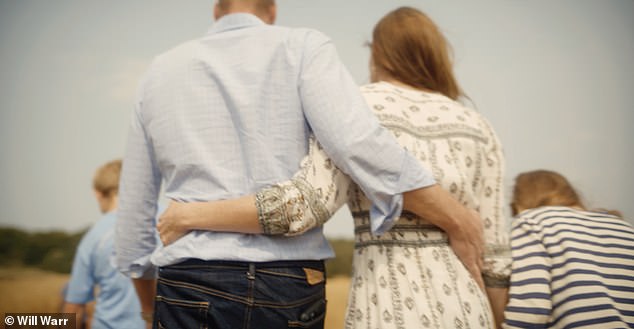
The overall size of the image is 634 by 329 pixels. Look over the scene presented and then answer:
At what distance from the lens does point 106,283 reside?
2.65 m

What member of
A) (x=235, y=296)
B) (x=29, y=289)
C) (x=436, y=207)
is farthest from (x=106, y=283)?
(x=29, y=289)

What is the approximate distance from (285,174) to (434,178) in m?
0.40

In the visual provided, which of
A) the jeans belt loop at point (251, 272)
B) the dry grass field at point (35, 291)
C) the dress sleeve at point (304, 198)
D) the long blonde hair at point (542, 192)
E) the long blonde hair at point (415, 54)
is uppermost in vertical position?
the long blonde hair at point (415, 54)

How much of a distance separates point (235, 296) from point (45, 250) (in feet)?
42.2

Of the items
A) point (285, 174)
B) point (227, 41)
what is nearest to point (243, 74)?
point (227, 41)

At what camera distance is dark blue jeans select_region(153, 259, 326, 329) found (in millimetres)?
1083

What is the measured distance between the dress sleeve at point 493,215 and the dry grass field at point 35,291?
8.55 metres

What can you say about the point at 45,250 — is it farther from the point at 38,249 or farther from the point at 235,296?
the point at 235,296

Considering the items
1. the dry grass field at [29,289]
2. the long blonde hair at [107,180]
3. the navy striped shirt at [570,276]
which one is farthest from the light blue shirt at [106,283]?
the dry grass field at [29,289]

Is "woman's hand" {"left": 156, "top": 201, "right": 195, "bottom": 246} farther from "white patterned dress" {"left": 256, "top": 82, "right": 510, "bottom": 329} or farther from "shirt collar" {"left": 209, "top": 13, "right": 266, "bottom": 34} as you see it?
"shirt collar" {"left": 209, "top": 13, "right": 266, "bottom": 34}

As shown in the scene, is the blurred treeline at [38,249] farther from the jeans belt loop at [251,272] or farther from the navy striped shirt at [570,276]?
the navy striped shirt at [570,276]

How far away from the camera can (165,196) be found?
50.6 inches

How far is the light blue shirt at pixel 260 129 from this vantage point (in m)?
1.12

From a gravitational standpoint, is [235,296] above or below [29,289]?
above
